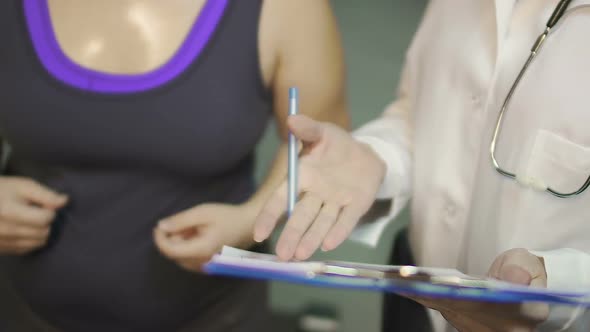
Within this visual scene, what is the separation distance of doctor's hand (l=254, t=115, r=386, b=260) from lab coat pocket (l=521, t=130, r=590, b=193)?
0.15 meters

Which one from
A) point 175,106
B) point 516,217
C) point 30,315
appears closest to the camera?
point 516,217

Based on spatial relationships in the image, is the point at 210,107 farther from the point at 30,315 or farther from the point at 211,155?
the point at 30,315

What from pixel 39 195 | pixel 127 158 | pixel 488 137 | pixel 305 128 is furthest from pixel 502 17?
pixel 39 195

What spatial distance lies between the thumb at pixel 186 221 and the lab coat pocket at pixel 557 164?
349 mm

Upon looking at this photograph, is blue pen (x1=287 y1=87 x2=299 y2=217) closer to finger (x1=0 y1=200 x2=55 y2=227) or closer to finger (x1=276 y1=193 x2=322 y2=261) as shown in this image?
finger (x1=276 y1=193 x2=322 y2=261)

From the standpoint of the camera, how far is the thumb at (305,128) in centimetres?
44

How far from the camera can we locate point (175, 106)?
1.86 feet

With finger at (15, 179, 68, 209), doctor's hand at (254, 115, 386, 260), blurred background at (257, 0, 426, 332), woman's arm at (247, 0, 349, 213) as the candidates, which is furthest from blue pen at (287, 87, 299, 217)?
blurred background at (257, 0, 426, 332)

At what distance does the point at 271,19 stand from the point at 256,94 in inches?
3.6

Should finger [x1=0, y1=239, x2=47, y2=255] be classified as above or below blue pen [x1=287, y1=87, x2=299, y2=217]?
below

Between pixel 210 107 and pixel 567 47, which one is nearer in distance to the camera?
pixel 567 47

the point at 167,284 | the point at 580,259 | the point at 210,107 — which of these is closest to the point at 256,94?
the point at 210,107

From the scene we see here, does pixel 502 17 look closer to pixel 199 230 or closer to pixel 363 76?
pixel 199 230

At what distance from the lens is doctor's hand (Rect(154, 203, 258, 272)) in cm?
58
